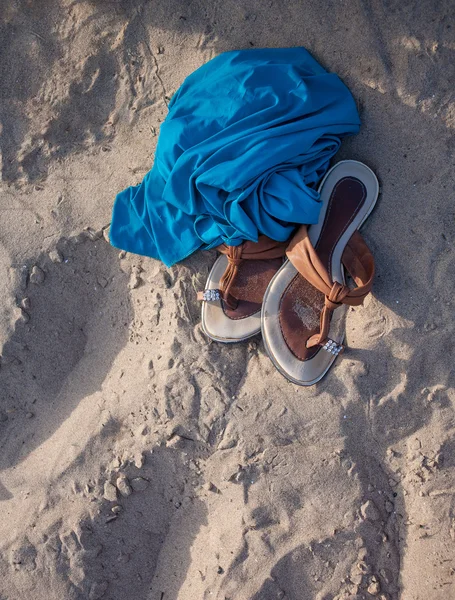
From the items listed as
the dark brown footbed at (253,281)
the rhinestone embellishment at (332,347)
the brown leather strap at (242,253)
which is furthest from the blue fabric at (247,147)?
the rhinestone embellishment at (332,347)

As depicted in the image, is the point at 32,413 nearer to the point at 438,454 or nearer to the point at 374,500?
the point at 374,500

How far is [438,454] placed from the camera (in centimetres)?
217

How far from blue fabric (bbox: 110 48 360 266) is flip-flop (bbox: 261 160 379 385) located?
11cm

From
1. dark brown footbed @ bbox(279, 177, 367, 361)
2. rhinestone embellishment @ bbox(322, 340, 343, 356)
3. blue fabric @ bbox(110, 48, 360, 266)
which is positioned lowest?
rhinestone embellishment @ bbox(322, 340, 343, 356)

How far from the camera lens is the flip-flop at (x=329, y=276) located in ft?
7.43

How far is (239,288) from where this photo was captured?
2.38 m

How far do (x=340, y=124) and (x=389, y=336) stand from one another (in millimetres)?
954

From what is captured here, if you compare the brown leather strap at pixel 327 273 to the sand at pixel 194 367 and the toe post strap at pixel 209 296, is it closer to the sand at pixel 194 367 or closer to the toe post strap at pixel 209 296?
the sand at pixel 194 367

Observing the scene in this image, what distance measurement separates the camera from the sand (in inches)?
86.0

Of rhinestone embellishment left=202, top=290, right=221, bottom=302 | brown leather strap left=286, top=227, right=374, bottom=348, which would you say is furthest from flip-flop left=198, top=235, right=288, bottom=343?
brown leather strap left=286, top=227, right=374, bottom=348

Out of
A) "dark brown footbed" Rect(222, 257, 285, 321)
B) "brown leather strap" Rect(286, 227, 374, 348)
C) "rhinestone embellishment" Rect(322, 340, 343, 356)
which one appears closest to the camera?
"brown leather strap" Rect(286, 227, 374, 348)

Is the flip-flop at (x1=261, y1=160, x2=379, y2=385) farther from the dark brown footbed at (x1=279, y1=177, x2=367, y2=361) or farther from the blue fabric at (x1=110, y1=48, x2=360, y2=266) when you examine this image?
the blue fabric at (x1=110, y1=48, x2=360, y2=266)

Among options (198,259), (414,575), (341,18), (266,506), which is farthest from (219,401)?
(341,18)

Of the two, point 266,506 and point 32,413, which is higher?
point 32,413
